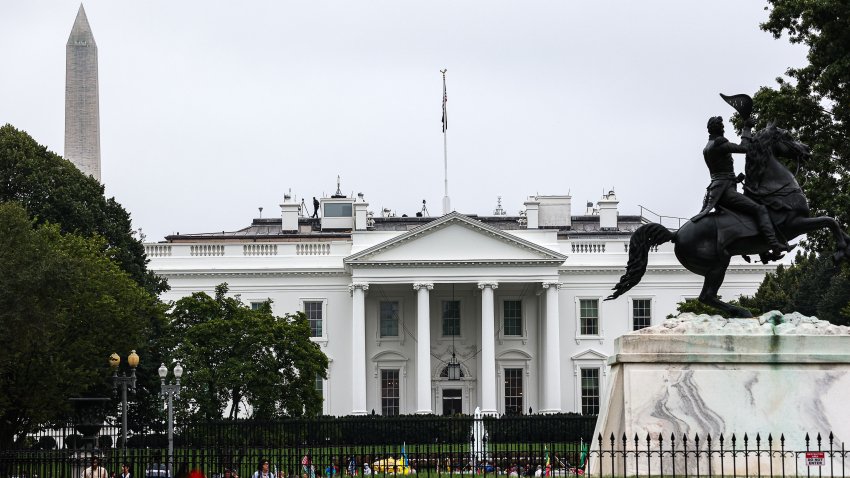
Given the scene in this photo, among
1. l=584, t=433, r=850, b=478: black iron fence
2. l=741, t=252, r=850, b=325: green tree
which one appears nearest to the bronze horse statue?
l=584, t=433, r=850, b=478: black iron fence

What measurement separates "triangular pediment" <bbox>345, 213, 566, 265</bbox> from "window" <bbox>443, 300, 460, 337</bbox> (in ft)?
14.4

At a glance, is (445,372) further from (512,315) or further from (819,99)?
(819,99)

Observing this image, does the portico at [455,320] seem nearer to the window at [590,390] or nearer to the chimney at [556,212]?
the window at [590,390]

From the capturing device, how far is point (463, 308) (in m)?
75.3

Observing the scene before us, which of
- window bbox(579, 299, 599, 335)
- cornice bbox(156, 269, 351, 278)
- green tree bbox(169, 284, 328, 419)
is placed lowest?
green tree bbox(169, 284, 328, 419)

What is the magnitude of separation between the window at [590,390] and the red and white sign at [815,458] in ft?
181

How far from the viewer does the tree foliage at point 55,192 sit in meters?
56.1

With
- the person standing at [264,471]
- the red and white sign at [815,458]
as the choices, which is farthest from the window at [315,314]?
the red and white sign at [815,458]

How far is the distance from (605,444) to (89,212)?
134 feet

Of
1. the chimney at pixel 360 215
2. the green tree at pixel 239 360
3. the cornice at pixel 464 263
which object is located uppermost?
the chimney at pixel 360 215

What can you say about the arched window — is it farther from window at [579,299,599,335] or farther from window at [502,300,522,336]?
window at [579,299,599,335]

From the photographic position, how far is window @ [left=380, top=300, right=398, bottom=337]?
74.9 metres

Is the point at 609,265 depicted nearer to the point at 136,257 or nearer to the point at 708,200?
the point at 136,257

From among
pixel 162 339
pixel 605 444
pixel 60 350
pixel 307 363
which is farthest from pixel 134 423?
pixel 605 444
